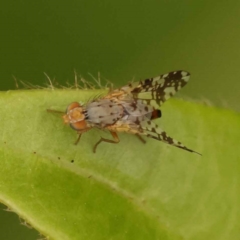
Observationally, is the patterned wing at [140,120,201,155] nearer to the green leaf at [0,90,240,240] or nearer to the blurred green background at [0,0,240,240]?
the green leaf at [0,90,240,240]

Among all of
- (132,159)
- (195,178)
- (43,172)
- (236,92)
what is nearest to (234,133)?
(195,178)

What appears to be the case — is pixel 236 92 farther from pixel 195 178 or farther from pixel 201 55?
pixel 195 178

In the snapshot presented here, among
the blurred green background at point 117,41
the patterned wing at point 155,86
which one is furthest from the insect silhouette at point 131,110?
the blurred green background at point 117,41

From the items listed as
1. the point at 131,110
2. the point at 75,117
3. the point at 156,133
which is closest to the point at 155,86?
the point at 131,110

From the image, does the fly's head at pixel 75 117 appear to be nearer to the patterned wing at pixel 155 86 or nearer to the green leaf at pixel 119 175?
the green leaf at pixel 119 175

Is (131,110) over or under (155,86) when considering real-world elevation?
under

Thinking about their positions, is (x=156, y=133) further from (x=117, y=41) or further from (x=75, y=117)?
(x=117, y=41)

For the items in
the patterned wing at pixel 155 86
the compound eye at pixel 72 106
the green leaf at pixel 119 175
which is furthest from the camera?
the patterned wing at pixel 155 86

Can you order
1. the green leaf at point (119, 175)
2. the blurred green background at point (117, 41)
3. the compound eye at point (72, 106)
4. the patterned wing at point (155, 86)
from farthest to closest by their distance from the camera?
1. the blurred green background at point (117, 41)
2. the patterned wing at point (155, 86)
3. the compound eye at point (72, 106)
4. the green leaf at point (119, 175)
